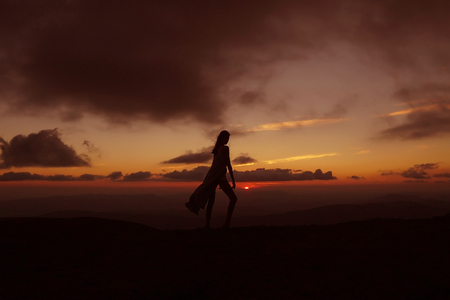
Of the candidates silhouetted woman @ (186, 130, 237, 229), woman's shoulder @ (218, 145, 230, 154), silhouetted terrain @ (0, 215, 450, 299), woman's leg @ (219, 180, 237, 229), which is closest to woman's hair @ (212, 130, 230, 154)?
silhouetted woman @ (186, 130, 237, 229)

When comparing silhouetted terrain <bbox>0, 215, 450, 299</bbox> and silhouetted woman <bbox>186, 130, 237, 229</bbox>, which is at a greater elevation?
silhouetted woman <bbox>186, 130, 237, 229</bbox>

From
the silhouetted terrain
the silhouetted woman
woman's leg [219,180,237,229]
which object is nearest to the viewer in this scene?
the silhouetted terrain

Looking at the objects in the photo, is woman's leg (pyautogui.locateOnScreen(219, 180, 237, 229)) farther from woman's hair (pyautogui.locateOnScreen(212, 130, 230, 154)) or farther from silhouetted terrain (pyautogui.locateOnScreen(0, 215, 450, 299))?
woman's hair (pyautogui.locateOnScreen(212, 130, 230, 154))

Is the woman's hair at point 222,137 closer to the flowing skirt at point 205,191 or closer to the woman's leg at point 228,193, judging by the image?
the flowing skirt at point 205,191

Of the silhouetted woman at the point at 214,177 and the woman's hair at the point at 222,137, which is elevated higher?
the woman's hair at the point at 222,137

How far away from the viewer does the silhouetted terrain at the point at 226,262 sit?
4316 mm

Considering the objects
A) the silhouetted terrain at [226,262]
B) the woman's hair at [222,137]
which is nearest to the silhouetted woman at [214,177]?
the woman's hair at [222,137]

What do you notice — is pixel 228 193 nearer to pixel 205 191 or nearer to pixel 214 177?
pixel 214 177

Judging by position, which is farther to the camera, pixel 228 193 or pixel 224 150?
pixel 224 150

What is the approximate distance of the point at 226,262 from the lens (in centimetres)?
599

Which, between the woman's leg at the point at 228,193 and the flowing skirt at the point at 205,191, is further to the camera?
the flowing skirt at the point at 205,191

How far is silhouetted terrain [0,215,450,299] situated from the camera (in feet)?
14.2

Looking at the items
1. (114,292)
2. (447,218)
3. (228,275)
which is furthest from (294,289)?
(447,218)

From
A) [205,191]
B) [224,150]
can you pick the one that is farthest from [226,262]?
[224,150]
